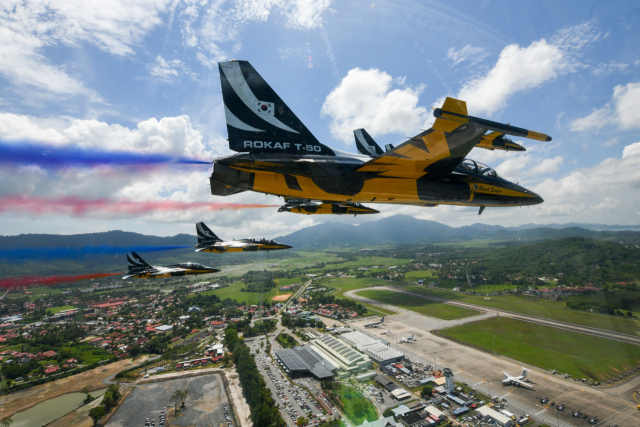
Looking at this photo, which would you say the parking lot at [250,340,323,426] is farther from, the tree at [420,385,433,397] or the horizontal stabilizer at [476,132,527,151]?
the horizontal stabilizer at [476,132,527,151]

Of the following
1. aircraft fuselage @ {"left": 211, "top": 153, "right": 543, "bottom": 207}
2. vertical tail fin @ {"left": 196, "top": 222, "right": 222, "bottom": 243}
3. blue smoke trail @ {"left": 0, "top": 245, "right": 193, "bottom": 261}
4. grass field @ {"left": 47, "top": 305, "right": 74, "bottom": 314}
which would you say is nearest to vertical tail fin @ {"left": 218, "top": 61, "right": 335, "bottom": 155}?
aircraft fuselage @ {"left": 211, "top": 153, "right": 543, "bottom": 207}

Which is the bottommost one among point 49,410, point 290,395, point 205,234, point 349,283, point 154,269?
point 290,395

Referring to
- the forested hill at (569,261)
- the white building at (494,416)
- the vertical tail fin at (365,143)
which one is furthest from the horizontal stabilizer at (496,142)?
the forested hill at (569,261)

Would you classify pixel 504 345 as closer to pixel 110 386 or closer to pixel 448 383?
pixel 448 383

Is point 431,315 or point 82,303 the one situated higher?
point 82,303

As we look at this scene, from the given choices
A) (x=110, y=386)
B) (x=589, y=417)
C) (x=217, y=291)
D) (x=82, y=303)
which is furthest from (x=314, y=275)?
(x=589, y=417)

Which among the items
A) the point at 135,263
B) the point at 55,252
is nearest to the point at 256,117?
the point at 55,252

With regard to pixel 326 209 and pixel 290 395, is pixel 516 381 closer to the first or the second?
pixel 290 395
